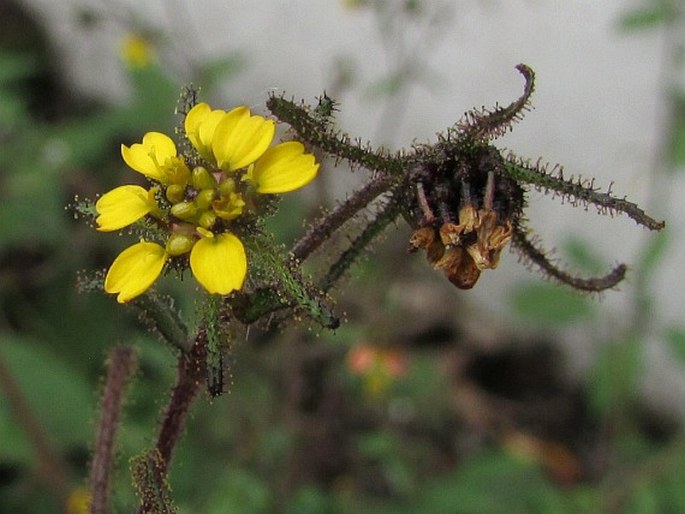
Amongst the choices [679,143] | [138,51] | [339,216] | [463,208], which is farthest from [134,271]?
[138,51]

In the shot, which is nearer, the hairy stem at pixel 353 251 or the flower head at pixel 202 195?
the flower head at pixel 202 195

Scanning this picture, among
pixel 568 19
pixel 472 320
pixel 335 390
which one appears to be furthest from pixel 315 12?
pixel 335 390

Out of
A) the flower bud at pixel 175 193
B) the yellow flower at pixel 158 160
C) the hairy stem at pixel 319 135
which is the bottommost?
the flower bud at pixel 175 193

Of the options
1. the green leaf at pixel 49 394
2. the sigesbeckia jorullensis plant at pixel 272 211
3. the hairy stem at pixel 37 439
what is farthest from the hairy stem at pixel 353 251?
the green leaf at pixel 49 394

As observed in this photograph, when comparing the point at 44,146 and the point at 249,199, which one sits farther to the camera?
the point at 44,146

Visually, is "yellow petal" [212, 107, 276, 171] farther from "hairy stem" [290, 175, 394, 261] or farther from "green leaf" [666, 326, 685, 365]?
"green leaf" [666, 326, 685, 365]

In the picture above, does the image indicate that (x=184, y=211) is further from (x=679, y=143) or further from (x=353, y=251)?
(x=679, y=143)

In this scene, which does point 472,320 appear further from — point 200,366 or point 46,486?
point 200,366

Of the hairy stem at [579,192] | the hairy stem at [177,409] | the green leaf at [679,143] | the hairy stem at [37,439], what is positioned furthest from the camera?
the green leaf at [679,143]

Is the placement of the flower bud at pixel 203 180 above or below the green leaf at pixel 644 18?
below

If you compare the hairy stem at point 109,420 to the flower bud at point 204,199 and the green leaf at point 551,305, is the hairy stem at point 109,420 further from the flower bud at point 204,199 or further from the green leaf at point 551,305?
the green leaf at point 551,305
